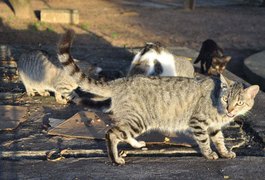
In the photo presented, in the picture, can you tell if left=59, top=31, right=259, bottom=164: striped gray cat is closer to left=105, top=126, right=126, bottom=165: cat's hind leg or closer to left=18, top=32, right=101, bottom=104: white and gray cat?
left=105, top=126, right=126, bottom=165: cat's hind leg

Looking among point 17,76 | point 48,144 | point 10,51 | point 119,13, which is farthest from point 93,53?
point 119,13

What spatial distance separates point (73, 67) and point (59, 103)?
2117 millimetres

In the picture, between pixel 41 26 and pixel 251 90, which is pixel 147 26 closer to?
pixel 41 26

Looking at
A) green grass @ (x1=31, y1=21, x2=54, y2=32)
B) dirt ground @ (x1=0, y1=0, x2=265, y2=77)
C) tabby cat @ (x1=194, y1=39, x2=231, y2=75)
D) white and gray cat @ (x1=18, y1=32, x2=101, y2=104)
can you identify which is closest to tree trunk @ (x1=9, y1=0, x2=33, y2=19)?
dirt ground @ (x1=0, y1=0, x2=265, y2=77)

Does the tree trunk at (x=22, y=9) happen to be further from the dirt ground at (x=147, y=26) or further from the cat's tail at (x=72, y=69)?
the cat's tail at (x=72, y=69)

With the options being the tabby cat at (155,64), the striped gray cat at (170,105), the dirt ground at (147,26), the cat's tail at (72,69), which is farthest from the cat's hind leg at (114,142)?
the dirt ground at (147,26)

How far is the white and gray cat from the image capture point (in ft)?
23.0

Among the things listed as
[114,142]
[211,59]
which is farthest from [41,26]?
[114,142]

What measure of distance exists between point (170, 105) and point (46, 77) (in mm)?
2784

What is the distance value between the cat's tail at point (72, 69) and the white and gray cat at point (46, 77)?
6.03 ft

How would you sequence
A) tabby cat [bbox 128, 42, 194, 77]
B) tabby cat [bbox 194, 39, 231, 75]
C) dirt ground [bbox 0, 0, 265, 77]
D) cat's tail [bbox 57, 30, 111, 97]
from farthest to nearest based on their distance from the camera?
1. dirt ground [bbox 0, 0, 265, 77]
2. tabby cat [bbox 194, 39, 231, 75]
3. tabby cat [bbox 128, 42, 194, 77]
4. cat's tail [bbox 57, 30, 111, 97]

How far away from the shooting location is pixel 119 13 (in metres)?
19.2

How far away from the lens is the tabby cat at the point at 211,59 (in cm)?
943

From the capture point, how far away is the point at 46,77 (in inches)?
287
